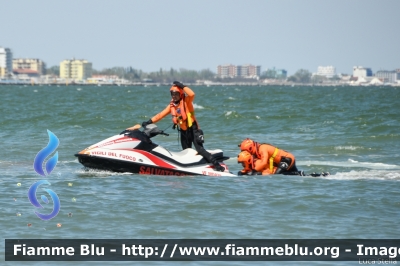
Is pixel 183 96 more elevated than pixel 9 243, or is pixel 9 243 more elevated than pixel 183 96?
pixel 183 96

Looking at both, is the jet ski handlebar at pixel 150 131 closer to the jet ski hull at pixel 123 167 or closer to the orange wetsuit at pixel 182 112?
the orange wetsuit at pixel 182 112

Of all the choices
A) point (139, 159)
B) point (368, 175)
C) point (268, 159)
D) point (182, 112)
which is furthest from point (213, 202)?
point (368, 175)

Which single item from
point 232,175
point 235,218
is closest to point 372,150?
point 232,175

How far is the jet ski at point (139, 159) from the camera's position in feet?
45.1

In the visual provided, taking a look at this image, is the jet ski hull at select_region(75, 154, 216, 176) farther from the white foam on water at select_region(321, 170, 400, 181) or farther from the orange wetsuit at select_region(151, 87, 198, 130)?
the white foam on water at select_region(321, 170, 400, 181)

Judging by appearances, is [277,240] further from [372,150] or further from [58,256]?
[372,150]

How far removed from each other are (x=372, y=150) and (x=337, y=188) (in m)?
8.59

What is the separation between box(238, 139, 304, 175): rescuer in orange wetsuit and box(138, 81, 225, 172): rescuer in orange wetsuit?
433 millimetres

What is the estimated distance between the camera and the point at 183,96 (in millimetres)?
14172

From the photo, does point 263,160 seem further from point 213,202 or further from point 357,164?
point 357,164

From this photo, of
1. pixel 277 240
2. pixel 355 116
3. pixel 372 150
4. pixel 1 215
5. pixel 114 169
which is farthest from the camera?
pixel 355 116

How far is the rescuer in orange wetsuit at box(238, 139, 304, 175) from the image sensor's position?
13.9 metres

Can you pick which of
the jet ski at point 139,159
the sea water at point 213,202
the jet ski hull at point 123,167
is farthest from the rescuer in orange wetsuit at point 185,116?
the sea water at point 213,202

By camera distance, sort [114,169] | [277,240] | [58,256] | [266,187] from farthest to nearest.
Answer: [114,169], [266,187], [277,240], [58,256]
